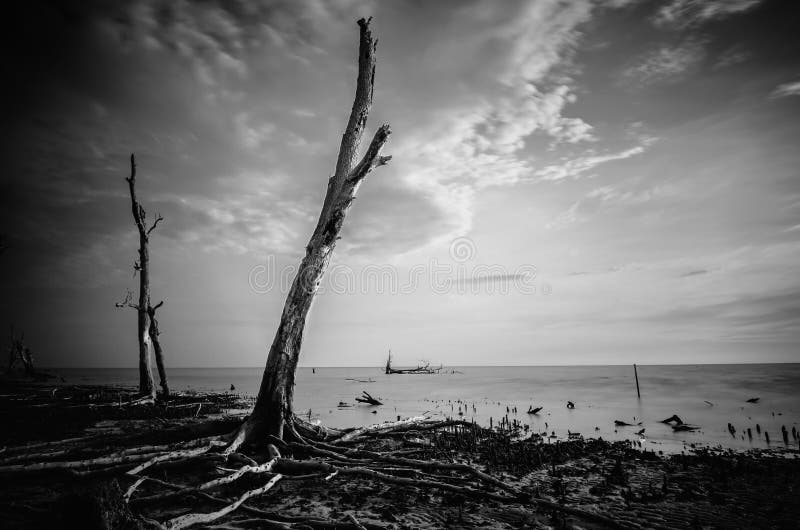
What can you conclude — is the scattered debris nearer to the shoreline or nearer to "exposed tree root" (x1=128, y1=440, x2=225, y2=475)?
the shoreline

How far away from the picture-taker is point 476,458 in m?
8.86

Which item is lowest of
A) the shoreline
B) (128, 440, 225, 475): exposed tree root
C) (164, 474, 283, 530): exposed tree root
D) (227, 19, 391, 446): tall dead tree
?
the shoreline

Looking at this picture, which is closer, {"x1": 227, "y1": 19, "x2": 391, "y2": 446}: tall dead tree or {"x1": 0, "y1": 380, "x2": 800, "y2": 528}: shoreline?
{"x1": 0, "y1": 380, "x2": 800, "y2": 528}: shoreline

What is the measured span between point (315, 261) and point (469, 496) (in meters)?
5.40

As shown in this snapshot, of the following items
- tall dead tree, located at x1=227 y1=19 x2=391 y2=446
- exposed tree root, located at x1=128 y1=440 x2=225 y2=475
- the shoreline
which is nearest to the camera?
the shoreline

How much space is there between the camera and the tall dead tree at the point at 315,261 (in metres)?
7.34

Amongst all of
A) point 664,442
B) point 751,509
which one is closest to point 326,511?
point 751,509

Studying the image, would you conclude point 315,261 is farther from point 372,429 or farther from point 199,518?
point 372,429

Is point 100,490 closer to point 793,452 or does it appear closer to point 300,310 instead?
point 300,310

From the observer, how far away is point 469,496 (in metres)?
5.58

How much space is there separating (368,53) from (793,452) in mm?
17299

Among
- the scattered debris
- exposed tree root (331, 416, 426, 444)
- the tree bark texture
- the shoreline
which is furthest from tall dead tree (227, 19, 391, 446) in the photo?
the scattered debris

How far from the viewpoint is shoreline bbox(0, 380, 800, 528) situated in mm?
4492

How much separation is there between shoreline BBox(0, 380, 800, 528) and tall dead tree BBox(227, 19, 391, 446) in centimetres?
65
